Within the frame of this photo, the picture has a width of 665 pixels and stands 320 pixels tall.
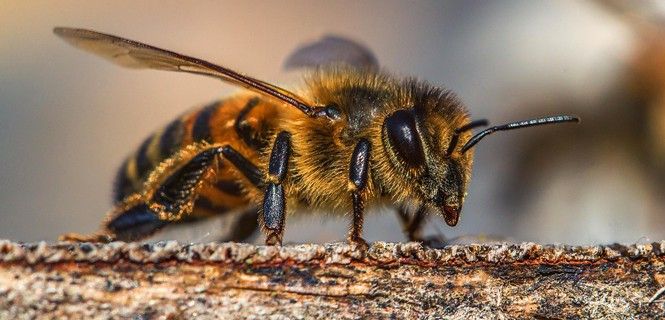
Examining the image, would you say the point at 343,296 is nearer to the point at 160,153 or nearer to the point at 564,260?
the point at 564,260

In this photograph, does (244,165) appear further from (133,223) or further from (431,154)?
(431,154)

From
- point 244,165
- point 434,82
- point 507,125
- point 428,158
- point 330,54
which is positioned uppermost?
point 434,82

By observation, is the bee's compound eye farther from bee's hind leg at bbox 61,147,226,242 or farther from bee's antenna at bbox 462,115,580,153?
bee's hind leg at bbox 61,147,226,242

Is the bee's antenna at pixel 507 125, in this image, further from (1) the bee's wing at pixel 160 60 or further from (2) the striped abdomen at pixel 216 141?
(2) the striped abdomen at pixel 216 141

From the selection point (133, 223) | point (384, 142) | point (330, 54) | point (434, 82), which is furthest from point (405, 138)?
point (434, 82)

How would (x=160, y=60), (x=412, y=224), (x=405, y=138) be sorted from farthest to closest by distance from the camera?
(x=412, y=224) < (x=160, y=60) < (x=405, y=138)
